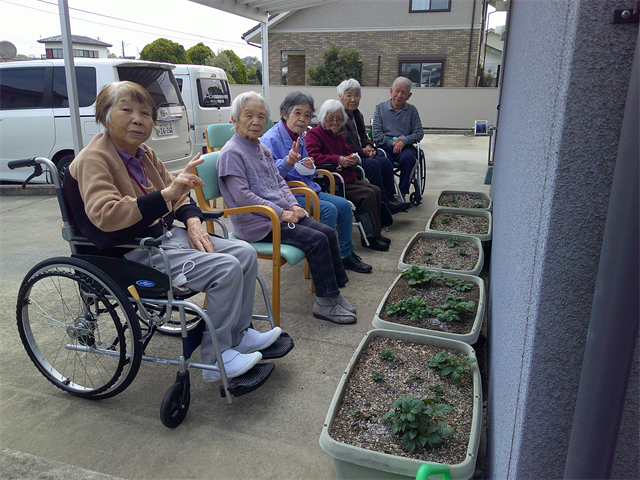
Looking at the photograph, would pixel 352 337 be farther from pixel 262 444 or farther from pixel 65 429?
pixel 65 429

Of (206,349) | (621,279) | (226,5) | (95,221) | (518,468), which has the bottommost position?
(206,349)

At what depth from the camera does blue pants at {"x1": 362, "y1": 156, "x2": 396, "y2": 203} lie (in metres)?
4.58

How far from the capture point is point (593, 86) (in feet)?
2.52

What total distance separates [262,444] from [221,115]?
697 centimetres

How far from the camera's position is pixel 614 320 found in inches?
26.9

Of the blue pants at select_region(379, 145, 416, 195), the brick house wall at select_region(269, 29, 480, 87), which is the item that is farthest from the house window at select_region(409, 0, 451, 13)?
the blue pants at select_region(379, 145, 416, 195)

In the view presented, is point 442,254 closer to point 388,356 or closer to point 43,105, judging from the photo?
point 388,356

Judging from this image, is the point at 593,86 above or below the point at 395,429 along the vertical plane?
above

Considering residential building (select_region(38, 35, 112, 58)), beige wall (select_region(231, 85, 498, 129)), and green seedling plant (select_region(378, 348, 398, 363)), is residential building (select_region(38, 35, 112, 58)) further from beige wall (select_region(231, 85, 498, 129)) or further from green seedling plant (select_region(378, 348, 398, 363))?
green seedling plant (select_region(378, 348, 398, 363))

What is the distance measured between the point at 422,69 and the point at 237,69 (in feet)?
26.5

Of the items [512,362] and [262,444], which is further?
[262,444]

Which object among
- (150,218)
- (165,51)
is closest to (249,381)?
(150,218)

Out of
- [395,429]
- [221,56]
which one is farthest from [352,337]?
[221,56]

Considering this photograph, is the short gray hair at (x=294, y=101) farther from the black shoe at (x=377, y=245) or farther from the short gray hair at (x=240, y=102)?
the black shoe at (x=377, y=245)
